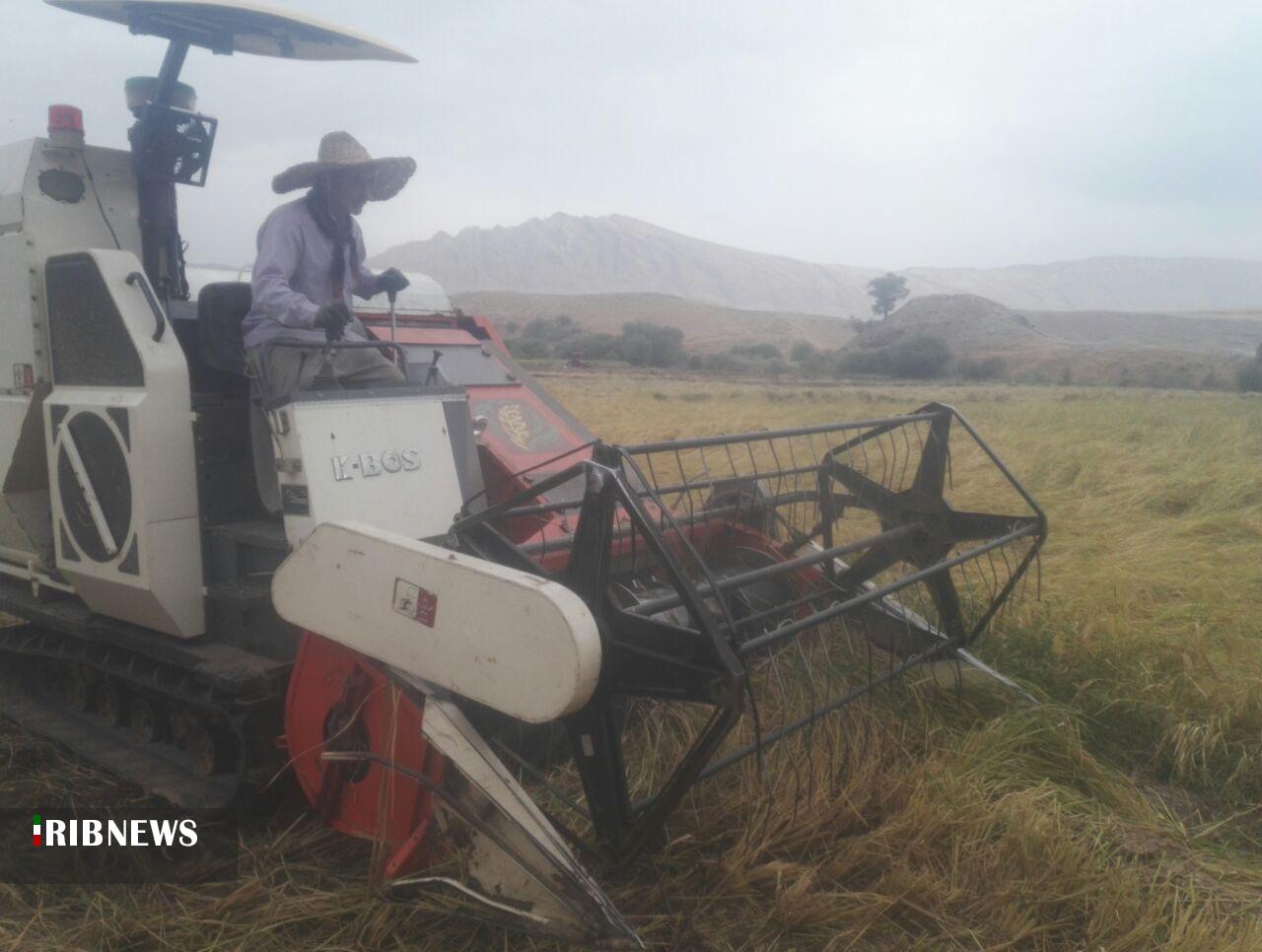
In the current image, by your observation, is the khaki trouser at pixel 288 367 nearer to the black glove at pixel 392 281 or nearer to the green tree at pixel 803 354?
the black glove at pixel 392 281

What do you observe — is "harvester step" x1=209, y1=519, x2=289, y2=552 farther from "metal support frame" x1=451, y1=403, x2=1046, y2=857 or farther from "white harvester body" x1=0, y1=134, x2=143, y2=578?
"white harvester body" x1=0, y1=134, x2=143, y2=578

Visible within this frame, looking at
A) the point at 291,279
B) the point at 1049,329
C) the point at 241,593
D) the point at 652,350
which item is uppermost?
the point at 1049,329

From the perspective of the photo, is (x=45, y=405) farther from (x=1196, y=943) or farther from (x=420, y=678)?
(x=1196, y=943)

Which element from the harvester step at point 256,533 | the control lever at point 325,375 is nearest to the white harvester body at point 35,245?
the harvester step at point 256,533

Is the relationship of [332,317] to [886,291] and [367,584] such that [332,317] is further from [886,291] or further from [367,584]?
[886,291]

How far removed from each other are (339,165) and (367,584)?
77.1 inches

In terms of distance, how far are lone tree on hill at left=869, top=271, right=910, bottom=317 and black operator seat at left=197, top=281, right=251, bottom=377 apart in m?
73.9

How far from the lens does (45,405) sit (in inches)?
150

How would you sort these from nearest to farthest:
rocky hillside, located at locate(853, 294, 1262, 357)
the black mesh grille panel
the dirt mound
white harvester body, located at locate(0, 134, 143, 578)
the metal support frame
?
the metal support frame
the black mesh grille panel
white harvester body, located at locate(0, 134, 143, 578)
the dirt mound
rocky hillside, located at locate(853, 294, 1262, 357)

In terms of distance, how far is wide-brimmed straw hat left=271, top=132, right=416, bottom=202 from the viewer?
3934 millimetres

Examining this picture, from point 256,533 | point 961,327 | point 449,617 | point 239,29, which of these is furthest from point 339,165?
point 961,327

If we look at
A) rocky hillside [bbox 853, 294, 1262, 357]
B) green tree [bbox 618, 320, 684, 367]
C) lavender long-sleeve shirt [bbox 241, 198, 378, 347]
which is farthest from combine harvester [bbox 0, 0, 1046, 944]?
rocky hillside [bbox 853, 294, 1262, 357]

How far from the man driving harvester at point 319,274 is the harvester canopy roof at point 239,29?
442 mm

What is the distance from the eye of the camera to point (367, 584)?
2738 mm
